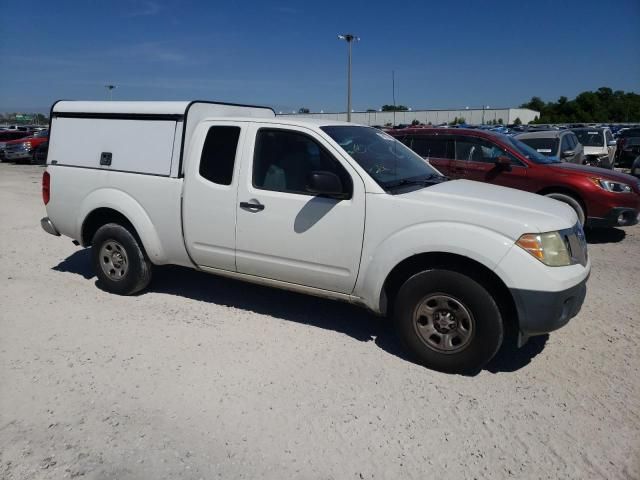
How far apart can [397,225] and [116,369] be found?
2.37m

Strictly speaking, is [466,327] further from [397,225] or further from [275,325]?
[275,325]

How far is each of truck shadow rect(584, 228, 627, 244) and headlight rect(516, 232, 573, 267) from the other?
5184mm

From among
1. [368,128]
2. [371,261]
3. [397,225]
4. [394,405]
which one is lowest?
[394,405]

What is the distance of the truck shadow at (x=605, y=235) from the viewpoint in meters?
8.05

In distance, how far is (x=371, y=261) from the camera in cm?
385

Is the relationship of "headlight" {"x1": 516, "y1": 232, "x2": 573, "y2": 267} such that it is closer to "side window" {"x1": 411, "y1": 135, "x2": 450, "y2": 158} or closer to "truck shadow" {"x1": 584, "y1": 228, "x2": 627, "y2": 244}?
"truck shadow" {"x1": 584, "y1": 228, "x2": 627, "y2": 244}

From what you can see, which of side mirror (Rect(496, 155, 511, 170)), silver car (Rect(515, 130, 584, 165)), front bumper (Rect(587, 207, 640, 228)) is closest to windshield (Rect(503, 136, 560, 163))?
side mirror (Rect(496, 155, 511, 170))

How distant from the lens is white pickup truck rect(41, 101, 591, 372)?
3479 millimetres

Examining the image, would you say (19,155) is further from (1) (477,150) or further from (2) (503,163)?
(2) (503,163)

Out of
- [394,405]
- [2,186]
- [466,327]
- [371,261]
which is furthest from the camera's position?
[2,186]

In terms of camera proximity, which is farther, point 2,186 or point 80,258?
point 2,186

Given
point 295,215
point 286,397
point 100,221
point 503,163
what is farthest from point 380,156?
point 503,163

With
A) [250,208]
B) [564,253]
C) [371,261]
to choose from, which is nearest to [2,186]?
[250,208]

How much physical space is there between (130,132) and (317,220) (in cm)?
234
